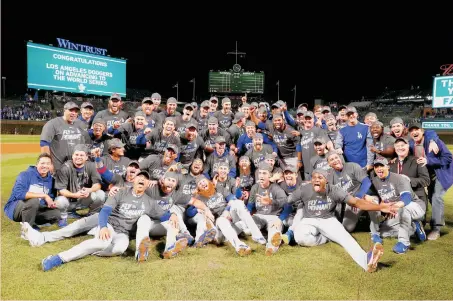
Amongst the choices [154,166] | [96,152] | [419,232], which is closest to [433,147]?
[419,232]

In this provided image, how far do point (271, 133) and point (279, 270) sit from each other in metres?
3.89

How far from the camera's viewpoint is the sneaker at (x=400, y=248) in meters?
4.99

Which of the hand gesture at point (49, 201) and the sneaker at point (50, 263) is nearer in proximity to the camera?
the sneaker at point (50, 263)

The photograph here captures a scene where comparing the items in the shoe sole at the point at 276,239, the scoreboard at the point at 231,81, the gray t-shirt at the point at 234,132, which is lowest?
the shoe sole at the point at 276,239

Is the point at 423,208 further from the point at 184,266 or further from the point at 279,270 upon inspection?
the point at 184,266

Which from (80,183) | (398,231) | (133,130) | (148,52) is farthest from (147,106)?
(148,52)

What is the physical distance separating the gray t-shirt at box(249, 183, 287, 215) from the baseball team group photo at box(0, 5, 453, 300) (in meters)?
0.02

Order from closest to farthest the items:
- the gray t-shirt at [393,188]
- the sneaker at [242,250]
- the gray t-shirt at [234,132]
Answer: the sneaker at [242,250], the gray t-shirt at [393,188], the gray t-shirt at [234,132]

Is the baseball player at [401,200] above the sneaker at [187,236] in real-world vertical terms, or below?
above

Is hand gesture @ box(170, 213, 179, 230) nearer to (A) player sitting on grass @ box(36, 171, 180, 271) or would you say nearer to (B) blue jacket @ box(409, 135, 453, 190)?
(A) player sitting on grass @ box(36, 171, 180, 271)

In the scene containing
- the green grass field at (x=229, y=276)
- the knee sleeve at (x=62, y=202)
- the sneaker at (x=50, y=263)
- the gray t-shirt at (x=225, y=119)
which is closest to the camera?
the green grass field at (x=229, y=276)

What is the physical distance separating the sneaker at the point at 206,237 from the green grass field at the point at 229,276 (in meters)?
0.11

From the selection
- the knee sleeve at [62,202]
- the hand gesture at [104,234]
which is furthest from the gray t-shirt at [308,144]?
the knee sleeve at [62,202]

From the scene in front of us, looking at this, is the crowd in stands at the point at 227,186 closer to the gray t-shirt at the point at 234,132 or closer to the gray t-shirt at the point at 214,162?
the gray t-shirt at the point at 214,162
